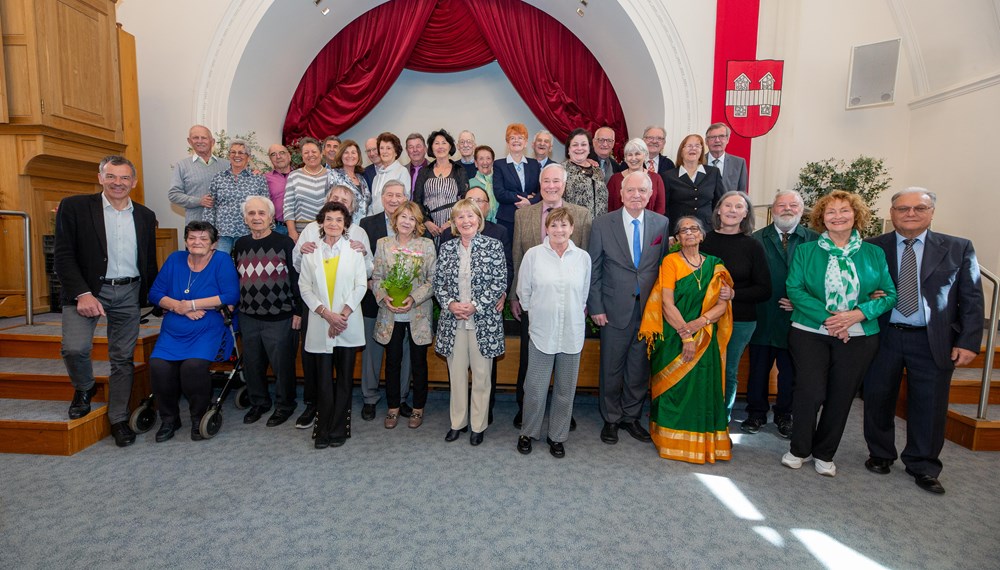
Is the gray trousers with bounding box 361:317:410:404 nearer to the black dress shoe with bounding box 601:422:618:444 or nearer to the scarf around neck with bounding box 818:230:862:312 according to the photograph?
the black dress shoe with bounding box 601:422:618:444

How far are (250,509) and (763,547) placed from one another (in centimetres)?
232

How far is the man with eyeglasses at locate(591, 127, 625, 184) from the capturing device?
4191mm

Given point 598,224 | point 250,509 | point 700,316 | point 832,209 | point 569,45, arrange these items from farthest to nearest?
point 569,45
point 598,224
point 700,316
point 832,209
point 250,509

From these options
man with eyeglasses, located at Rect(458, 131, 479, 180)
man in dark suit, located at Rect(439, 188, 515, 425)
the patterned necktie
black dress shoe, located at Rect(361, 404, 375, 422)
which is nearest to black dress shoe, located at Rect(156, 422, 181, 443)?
black dress shoe, located at Rect(361, 404, 375, 422)

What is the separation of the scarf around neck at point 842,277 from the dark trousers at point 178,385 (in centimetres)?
368

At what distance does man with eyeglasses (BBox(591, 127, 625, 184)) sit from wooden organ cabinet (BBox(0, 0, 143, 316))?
4798 mm

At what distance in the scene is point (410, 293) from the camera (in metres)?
3.14

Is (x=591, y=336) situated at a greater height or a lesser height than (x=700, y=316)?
lesser

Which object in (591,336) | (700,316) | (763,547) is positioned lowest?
(763,547)

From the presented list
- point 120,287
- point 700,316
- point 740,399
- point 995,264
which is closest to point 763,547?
point 700,316

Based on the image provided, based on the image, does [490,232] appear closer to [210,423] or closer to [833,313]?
[833,313]

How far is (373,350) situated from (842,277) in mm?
2847

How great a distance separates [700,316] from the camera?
2.89m

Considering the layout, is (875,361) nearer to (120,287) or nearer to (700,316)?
(700,316)
